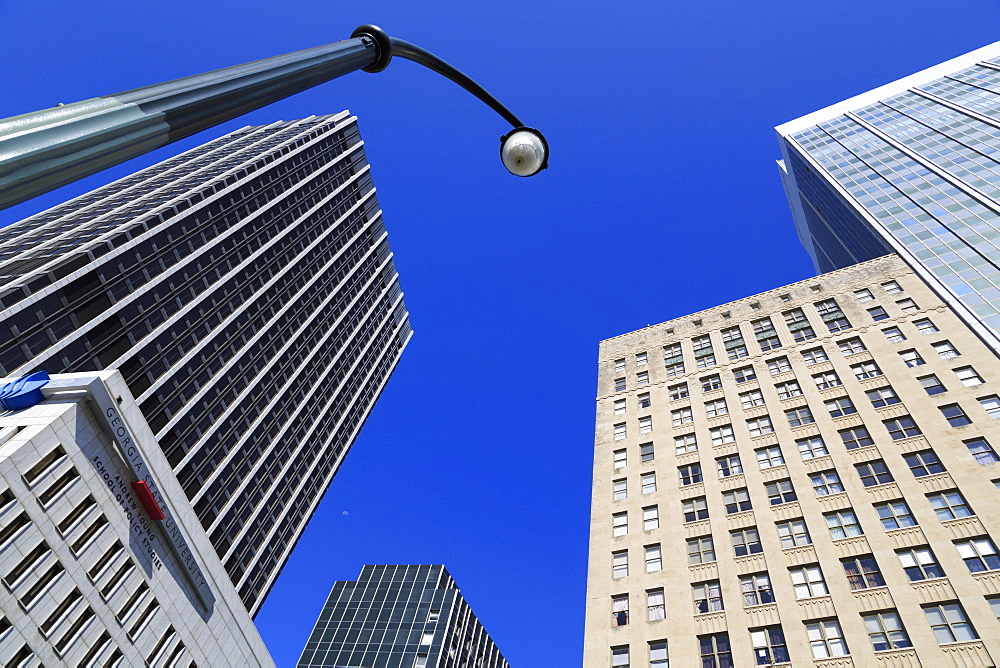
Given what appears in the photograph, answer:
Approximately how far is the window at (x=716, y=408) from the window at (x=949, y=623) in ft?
68.9

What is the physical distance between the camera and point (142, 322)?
69.4 m

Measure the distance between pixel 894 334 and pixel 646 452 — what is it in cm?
2171

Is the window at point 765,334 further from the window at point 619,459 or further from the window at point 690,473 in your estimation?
the window at point 619,459

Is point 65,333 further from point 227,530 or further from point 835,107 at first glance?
point 835,107

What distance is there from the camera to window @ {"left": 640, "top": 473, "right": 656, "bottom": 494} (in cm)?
4593

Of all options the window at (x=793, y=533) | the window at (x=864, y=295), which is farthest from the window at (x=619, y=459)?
the window at (x=864, y=295)

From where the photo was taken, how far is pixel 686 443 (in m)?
48.8

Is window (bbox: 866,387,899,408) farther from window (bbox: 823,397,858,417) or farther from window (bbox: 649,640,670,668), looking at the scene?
window (bbox: 649,640,670,668)

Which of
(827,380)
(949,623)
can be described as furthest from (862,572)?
(827,380)

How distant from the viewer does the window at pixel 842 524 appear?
36281mm

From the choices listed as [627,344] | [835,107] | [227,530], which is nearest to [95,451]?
[227,530]

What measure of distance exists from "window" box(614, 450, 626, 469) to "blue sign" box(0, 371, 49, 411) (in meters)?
39.7

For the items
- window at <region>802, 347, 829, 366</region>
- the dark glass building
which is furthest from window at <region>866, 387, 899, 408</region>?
the dark glass building

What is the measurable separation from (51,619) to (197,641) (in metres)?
9.40
